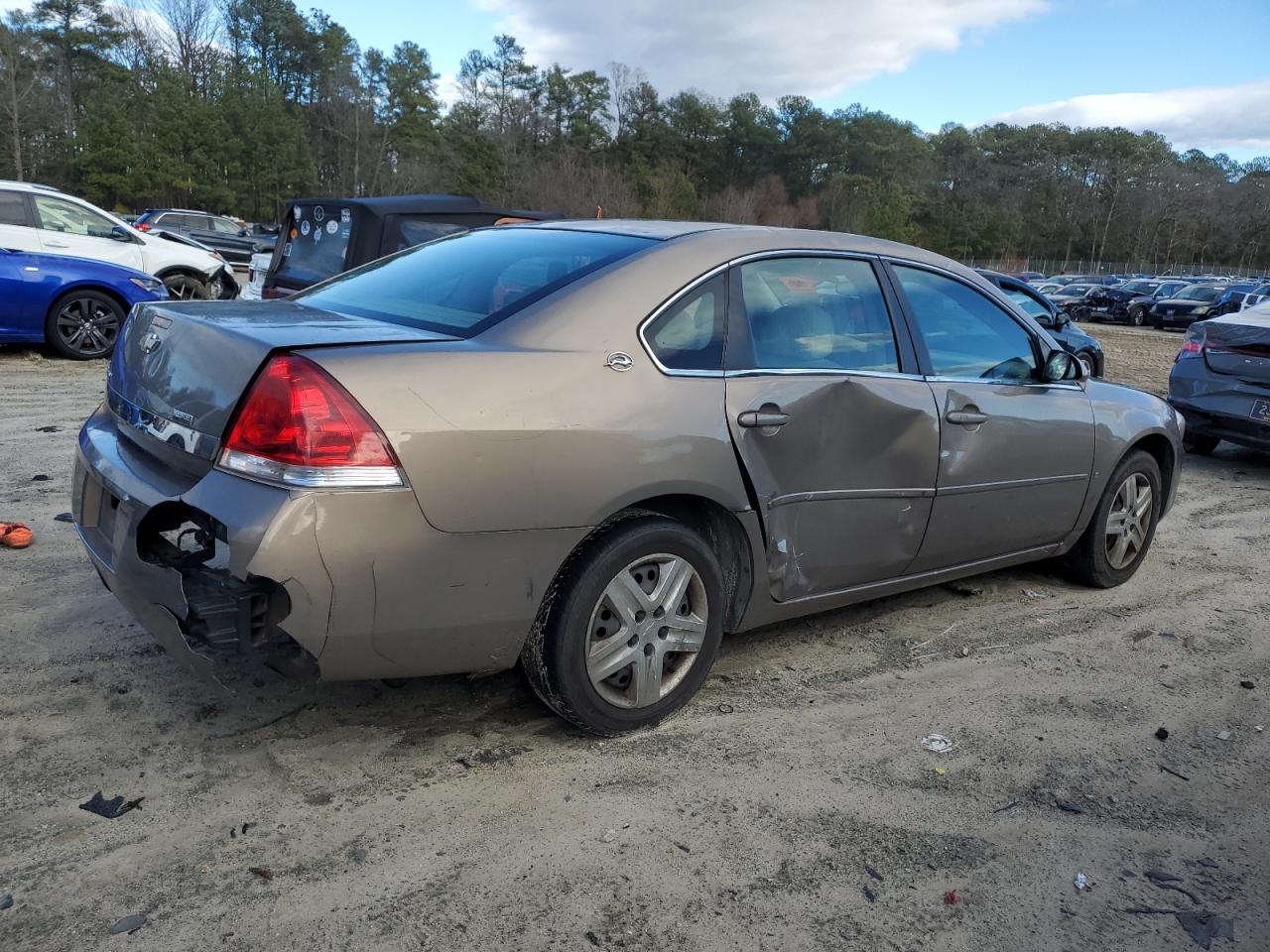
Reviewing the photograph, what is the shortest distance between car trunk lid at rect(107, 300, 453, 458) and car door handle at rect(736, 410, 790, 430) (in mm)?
966

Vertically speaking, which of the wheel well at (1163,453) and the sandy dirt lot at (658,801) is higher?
the wheel well at (1163,453)

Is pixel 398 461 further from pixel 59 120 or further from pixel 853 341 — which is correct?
pixel 59 120

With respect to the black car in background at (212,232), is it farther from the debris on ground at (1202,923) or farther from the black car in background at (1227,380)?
the debris on ground at (1202,923)

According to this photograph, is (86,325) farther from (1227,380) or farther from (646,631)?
(1227,380)

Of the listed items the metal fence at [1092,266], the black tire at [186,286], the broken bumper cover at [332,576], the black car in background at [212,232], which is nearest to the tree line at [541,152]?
the metal fence at [1092,266]

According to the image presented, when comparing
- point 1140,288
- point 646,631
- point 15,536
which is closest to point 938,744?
point 646,631

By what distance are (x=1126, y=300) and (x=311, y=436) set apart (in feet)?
132

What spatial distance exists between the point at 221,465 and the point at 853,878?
76.8 inches

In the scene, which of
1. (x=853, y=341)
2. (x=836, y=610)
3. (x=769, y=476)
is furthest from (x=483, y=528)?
(x=836, y=610)

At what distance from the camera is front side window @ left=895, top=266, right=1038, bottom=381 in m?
4.03

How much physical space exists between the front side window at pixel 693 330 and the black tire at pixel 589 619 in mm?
509

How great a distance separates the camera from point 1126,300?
37.3m

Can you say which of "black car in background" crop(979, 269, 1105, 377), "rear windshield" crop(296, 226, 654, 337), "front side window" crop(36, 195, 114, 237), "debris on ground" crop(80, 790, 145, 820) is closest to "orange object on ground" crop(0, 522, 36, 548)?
"rear windshield" crop(296, 226, 654, 337)

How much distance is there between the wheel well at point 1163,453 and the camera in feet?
16.8
